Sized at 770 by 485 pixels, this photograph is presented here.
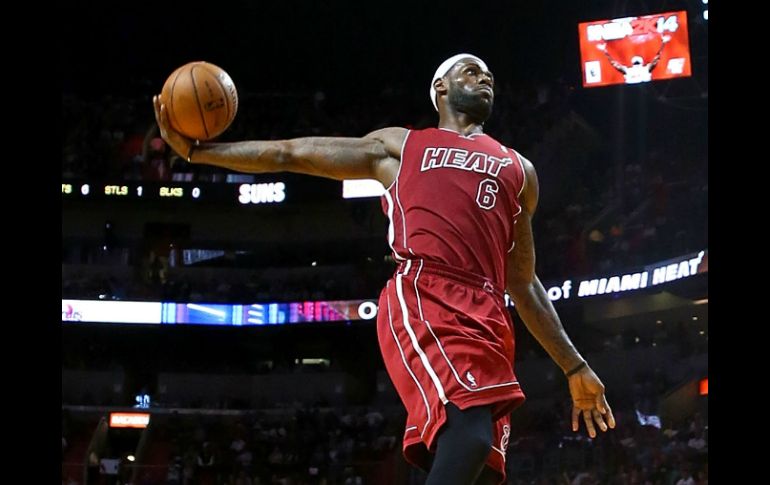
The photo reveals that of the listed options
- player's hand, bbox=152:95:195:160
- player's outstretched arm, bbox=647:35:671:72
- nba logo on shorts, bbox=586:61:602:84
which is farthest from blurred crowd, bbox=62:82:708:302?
player's hand, bbox=152:95:195:160

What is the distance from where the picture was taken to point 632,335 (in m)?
22.3

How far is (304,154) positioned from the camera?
14.2 feet

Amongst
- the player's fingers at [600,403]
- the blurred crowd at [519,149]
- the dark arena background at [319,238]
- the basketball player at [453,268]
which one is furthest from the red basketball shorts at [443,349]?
the blurred crowd at [519,149]

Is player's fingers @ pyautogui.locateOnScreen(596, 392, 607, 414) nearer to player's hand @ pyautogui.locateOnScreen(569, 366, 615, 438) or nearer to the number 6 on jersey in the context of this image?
player's hand @ pyautogui.locateOnScreen(569, 366, 615, 438)

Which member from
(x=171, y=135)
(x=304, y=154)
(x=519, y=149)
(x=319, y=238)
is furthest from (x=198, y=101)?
(x=319, y=238)

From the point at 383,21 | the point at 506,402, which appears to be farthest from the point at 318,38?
the point at 506,402

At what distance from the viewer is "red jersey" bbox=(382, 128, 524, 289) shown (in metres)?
4.09

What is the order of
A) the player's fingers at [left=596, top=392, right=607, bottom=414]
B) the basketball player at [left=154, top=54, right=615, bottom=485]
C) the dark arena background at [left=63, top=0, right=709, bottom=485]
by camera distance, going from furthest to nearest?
the dark arena background at [left=63, top=0, right=709, bottom=485] < the player's fingers at [left=596, top=392, right=607, bottom=414] < the basketball player at [left=154, top=54, right=615, bottom=485]

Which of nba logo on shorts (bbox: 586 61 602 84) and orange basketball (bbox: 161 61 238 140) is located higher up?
nba logo on shorts (bbox: 586 61 602 84)

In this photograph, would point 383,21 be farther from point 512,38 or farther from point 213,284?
point 213,284

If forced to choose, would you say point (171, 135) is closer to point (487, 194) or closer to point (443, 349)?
point (487, 194)

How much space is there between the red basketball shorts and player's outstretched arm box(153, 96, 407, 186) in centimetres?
47

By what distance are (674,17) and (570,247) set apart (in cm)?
528

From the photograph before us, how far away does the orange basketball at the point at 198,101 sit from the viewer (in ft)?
14.1
